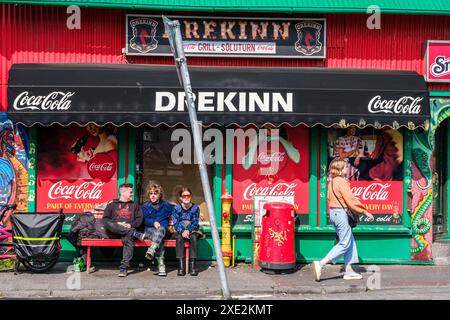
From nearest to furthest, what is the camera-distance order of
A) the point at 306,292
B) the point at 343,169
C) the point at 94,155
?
the point at 306,292 → the point at 343,169 → the point at 94,155

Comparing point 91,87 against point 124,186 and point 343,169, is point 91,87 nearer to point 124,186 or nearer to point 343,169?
point 124,186

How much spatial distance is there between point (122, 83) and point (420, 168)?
543 centimetres

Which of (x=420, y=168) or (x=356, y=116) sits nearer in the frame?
(x=356, y=116)

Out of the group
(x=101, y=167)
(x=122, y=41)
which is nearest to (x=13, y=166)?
(x=101, y=167)

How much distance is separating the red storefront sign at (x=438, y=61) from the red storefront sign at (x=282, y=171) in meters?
2.45

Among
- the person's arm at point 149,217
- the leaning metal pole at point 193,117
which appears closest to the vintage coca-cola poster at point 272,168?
the person's arm at point 149,217

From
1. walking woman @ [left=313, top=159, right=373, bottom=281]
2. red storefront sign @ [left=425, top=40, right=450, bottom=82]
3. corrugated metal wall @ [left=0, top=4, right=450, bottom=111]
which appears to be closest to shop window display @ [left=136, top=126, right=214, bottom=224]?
corrugated metal wall @ [left=0, top=4, right=450, bottom=111]

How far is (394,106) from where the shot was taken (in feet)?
37.2

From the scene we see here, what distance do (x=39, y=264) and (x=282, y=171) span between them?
441 cm

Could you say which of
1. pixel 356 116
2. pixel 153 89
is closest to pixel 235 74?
pixel 153 89

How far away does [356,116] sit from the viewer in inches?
445

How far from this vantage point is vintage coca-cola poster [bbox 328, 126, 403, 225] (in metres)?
12.1

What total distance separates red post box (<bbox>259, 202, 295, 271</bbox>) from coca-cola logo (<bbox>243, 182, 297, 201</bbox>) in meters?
1.01

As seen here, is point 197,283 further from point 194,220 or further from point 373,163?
point 373,163
